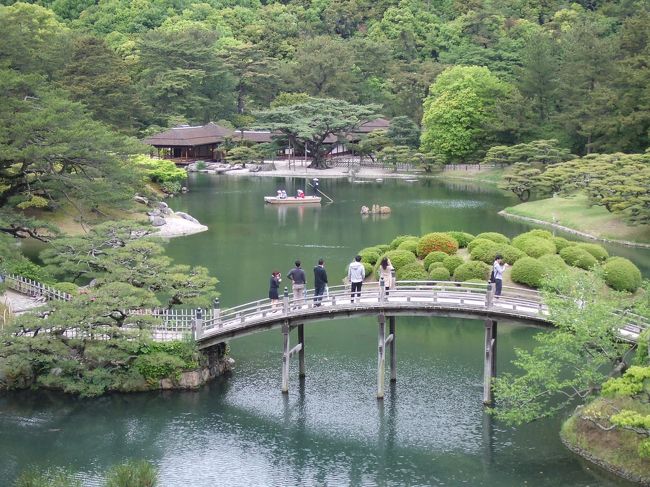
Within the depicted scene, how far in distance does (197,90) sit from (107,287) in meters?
68.3

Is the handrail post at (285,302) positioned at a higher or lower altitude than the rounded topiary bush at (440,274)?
higher

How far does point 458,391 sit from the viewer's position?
28.1m

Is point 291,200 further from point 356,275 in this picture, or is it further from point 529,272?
point 356,275

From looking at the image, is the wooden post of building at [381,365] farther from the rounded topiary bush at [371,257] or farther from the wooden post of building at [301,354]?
the rounded topiary bush at [371,257]

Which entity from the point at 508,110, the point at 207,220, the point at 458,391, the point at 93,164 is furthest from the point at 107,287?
the point at 508,110

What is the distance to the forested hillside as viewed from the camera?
224 feet

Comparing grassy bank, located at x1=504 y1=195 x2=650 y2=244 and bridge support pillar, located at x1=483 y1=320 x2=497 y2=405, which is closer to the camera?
bridge support pillar, located at x1=483 y1=320 x2=497 y2=405

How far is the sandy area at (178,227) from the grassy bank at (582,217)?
60.1 feet

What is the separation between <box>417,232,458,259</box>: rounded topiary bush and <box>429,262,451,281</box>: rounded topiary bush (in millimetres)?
1561

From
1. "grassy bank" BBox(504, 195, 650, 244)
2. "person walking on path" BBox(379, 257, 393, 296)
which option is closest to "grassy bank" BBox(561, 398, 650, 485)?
"person walking on path" BBox(379, 257, 393, 296)

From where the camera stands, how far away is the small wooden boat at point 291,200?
65125mm

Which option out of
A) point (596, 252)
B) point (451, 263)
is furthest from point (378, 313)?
point (596, 252)

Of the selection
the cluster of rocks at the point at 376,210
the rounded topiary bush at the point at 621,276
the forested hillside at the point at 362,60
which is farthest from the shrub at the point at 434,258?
the cluster of rocks at the point at 376,210

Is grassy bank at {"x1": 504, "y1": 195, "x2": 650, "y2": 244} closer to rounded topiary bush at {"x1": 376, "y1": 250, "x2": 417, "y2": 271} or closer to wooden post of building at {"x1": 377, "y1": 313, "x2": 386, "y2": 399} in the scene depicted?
rounded topiary bush at {"x1": 376, "y1": 250, "x2": 417, "y2": 271}
